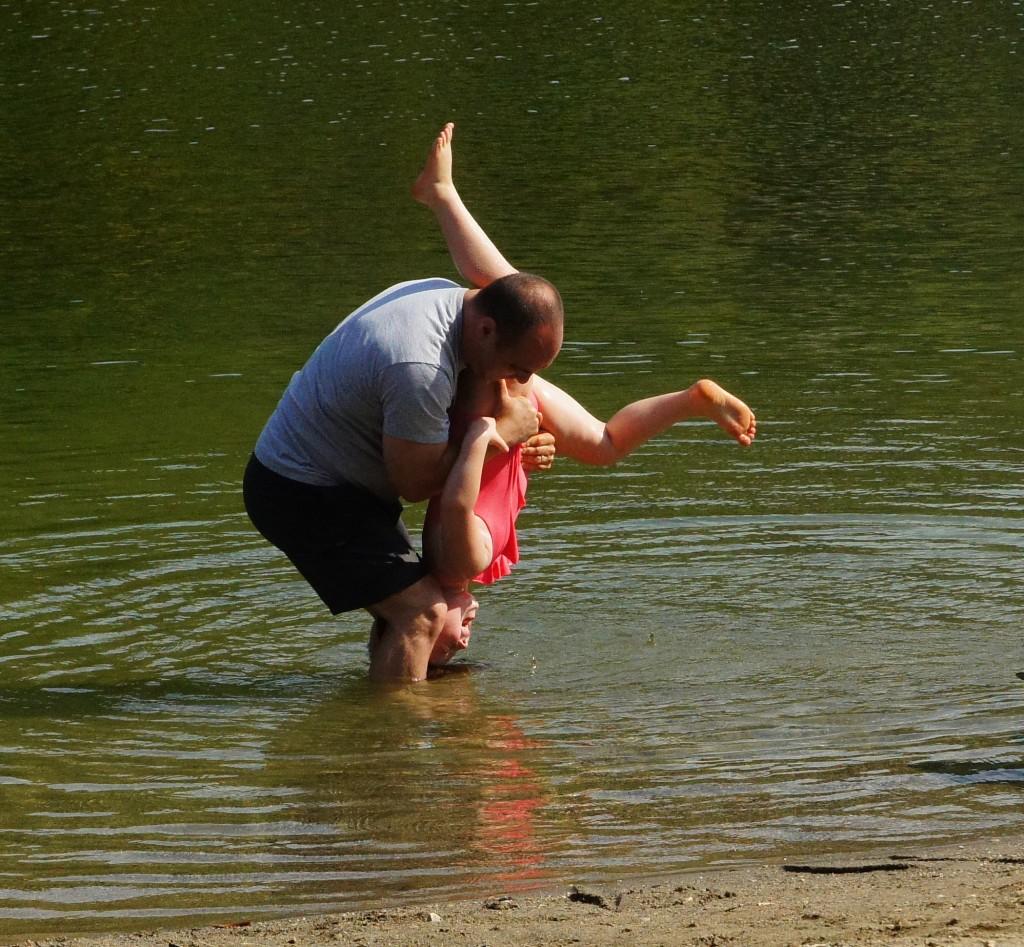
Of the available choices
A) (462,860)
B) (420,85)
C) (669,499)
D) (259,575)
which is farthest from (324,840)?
(420,85)

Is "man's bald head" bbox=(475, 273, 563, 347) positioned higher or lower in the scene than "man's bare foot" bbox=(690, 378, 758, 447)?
higher

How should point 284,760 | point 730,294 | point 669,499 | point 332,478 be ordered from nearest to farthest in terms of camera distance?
1. point 284,760
2. point 332,478
3. point 669,499
4. point 730,294

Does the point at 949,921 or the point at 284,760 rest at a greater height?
the point at 949,921

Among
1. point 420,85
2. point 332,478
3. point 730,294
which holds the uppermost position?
point 332,478

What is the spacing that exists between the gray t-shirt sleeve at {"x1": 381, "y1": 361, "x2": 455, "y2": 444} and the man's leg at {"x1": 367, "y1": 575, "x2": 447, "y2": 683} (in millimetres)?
664

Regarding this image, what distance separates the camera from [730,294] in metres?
13.9

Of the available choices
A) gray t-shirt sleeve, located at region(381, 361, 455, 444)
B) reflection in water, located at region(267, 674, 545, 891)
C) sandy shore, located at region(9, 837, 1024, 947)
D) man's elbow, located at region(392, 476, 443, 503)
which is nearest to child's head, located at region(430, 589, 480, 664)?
reflection in water, located at region(267, 674, 545, 891)

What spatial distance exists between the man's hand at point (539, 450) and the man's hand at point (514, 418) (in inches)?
7.9

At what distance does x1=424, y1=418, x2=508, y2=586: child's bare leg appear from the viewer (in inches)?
268

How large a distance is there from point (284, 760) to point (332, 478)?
42.7 inches

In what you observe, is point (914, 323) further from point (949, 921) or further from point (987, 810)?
point (949, 921)

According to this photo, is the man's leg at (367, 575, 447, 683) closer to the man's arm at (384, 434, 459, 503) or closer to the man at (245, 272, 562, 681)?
the man at (245, 272, 562, 681)

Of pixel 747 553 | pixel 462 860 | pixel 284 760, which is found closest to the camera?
pixel 462 860

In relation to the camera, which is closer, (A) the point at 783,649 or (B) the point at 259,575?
(A) the point at 783,649
